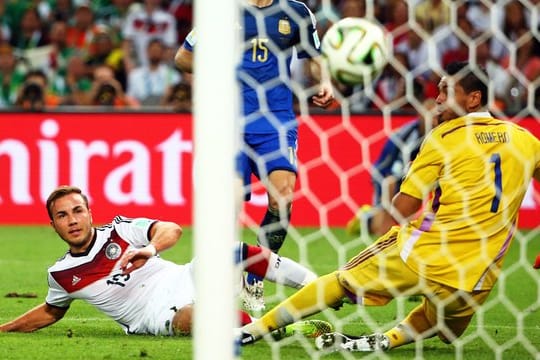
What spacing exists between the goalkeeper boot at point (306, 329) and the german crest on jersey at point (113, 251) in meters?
0.82

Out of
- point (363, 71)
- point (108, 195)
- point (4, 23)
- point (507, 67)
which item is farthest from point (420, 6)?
point (363, 71)

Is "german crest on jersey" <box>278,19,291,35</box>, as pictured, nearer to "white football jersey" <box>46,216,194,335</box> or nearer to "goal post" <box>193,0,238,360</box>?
"white football jersey" <box>46,216,194,335</box>

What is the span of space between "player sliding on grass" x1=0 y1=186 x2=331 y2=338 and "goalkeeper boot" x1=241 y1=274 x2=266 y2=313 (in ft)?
2.19

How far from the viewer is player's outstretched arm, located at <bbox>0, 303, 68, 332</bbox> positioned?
554 cm

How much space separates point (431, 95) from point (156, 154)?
2651 mm

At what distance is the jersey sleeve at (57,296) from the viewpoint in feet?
17.9

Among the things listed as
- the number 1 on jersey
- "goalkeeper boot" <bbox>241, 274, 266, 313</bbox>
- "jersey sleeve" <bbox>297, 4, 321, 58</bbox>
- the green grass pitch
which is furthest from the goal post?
"jersey sleeve" <bbox>297, 4, 321, 58</bbox>

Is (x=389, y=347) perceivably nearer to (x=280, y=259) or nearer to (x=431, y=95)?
(x=280, y=259)

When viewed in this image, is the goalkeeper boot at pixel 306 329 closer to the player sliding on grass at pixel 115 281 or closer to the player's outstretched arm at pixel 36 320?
the player sliding on grass at pixel 115 281

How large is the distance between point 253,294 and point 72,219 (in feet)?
4.01

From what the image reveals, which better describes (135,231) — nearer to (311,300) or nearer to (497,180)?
(311,300)

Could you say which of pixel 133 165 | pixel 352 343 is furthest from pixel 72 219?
pixel 133 165

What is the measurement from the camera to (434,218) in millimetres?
4816

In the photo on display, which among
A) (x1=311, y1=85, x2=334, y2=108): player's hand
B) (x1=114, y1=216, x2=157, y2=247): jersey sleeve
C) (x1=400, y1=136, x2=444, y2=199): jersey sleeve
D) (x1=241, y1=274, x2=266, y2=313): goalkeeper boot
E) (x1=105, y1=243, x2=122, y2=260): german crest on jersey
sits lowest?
(x1=241, y1=274, x2=266, y2=313): goalkeeper boot
